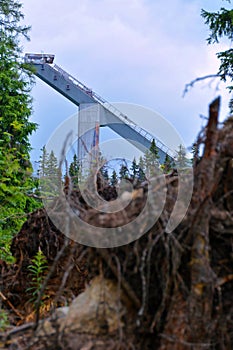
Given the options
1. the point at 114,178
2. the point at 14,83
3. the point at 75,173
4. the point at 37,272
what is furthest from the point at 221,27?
the point at 37,272

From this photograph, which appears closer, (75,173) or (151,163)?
(151,163)

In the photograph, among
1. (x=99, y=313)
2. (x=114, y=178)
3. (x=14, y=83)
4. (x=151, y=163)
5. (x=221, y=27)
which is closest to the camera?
(x=99, y=313)

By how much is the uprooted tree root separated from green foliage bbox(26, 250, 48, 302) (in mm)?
1582

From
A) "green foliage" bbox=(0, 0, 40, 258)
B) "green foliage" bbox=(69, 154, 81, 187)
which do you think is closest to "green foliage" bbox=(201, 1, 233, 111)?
"green foliage" bbox=(0, 0, 40, 258)

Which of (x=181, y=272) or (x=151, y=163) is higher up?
(x=151, y=163)

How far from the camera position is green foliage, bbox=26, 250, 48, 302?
3.64 meters

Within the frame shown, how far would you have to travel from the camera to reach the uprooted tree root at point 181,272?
6.32 ft

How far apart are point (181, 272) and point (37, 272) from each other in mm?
1961

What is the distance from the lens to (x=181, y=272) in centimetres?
205

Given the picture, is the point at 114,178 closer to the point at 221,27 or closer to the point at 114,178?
the point at 114,178

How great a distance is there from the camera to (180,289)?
Answer: 197 cm

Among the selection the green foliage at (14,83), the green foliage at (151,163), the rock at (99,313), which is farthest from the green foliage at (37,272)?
the green foliage at (14,83)

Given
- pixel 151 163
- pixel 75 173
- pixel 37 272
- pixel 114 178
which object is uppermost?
pixel 75 173

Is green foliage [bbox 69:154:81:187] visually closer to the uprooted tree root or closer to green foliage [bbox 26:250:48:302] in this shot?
green foliage [bbox 26:250:48:302]
